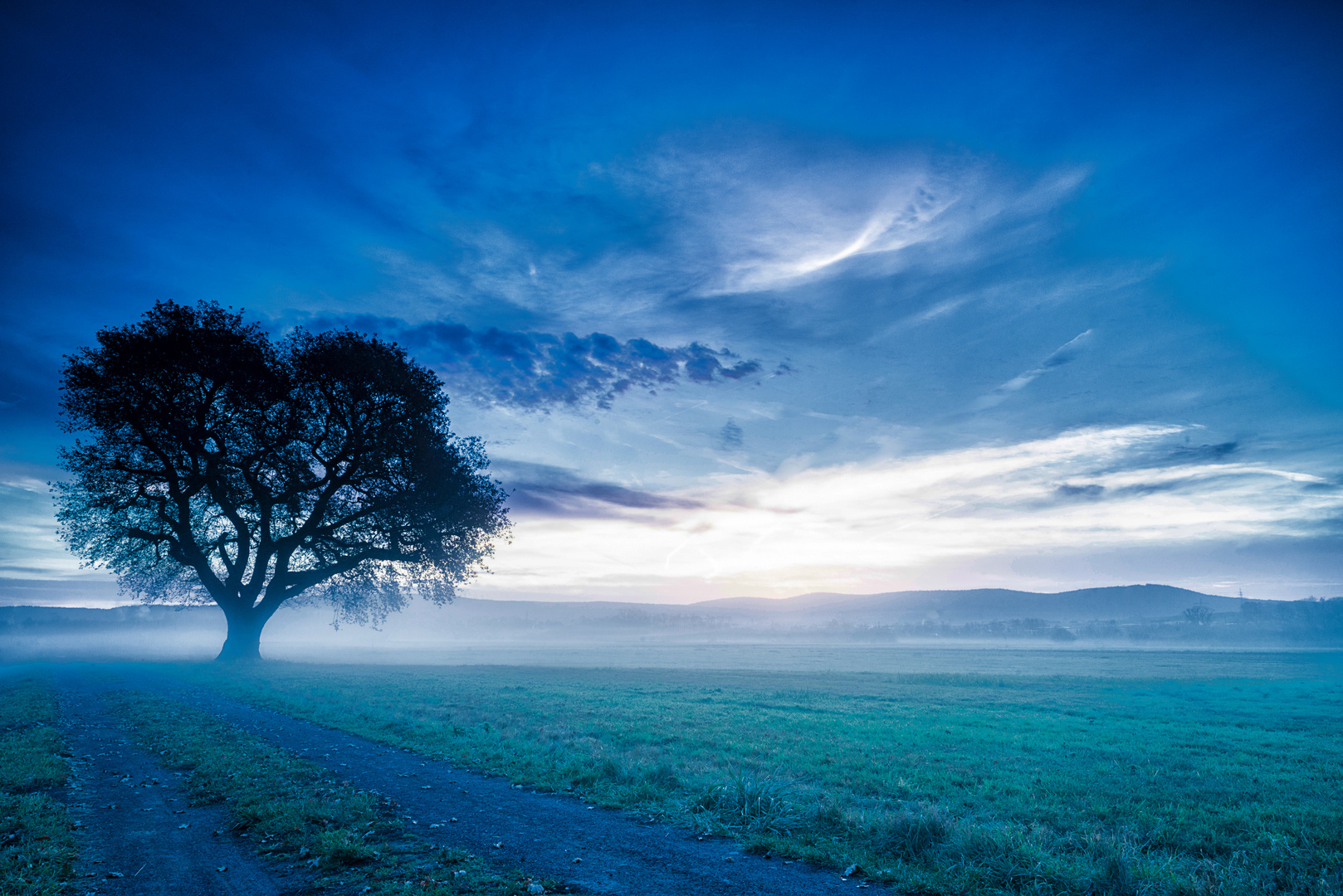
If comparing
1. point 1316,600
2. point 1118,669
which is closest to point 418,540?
point 1118,669

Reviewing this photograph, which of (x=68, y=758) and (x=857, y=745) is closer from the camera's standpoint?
(x=68, y=758)

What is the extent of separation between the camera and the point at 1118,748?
61.6 ft

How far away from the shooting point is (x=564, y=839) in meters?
8.61

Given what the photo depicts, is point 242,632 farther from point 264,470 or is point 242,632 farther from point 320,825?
point 320,825

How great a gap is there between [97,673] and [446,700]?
25.4 m

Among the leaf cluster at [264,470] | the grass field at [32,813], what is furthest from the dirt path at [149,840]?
the leaf cluster at [264,470]

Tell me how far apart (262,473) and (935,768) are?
131ft

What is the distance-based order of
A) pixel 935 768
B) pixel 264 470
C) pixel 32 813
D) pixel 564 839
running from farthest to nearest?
pixel 264 470
pixel 935 768
pixel 32 813
pixel 564 839

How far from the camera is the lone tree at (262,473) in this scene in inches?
1288

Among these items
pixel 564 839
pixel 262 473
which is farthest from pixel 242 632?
pixel 564 839

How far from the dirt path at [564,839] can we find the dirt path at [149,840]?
0.55m

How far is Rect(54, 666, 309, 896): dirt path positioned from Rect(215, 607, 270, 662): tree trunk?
30.6 meters

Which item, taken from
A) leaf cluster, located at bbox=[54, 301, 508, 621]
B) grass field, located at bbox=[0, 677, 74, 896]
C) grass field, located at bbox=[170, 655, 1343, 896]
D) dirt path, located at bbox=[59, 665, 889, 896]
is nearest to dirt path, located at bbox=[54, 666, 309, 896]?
grass field, located at bbox=[0, 677, 74, 896]

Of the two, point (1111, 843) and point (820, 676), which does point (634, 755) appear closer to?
point (1111, 843)
